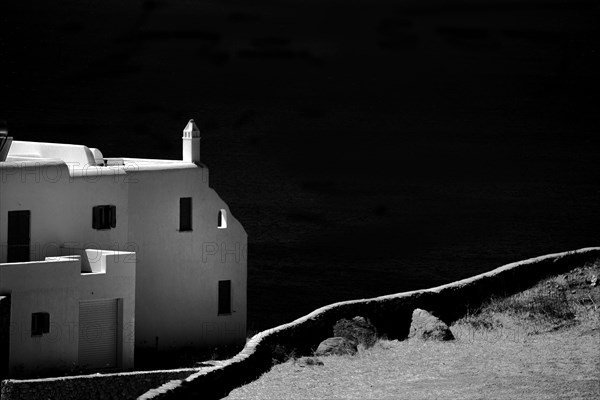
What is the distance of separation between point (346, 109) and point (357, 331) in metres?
98.3

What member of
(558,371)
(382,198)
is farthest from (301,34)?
(558,371)

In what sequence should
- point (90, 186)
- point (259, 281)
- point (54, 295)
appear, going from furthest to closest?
point (259, 281) < point (90, 186) < point (54, 295)

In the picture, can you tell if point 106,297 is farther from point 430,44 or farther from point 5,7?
point 5,7

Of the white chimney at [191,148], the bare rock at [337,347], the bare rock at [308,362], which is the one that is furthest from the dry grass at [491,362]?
the white chimney at [191,148]

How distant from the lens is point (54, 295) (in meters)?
43.0

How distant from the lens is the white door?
1724 inches

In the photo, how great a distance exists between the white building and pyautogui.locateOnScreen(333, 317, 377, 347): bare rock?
12.9 m

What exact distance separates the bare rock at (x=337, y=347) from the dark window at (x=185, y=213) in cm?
1805

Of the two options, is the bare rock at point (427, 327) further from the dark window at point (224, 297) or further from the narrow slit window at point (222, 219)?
the narrow slit window at point (222, 219)

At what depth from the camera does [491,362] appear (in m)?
30.1

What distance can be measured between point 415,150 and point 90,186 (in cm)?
7815

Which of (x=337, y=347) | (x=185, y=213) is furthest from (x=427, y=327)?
(x=185, y=213)

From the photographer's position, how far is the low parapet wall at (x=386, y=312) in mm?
28703

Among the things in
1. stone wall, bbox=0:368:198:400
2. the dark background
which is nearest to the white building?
stone wall, bbox=0:368:198:400
